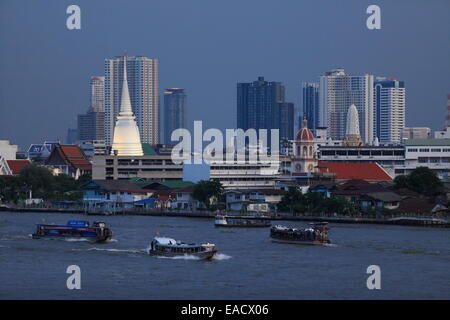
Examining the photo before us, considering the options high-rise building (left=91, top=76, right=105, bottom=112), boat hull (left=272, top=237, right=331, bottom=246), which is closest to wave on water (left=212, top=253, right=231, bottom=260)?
boat hull (left=272, top=237, right=331, bottom=246)

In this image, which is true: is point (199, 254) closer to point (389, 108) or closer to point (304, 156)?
point (304, 156)

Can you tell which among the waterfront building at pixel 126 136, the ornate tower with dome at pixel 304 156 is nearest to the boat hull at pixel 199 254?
the ornate tower with dome at pixel 304 156

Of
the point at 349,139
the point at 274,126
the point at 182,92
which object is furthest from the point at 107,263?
the point at 182,92

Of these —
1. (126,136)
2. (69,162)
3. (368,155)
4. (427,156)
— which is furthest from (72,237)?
(69,162)

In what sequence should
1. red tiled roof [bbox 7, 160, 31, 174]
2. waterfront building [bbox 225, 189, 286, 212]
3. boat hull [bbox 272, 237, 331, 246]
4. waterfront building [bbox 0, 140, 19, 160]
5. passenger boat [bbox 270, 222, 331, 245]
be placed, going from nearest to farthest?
boat hull [bbox 272, 237, 331, 246] → passenger boat [bbox 270, 222, 331, 245] → waterfront building [bbox 225, 189, 286, 212] → red tiled roof [bbox 7, 160, 31, 174] → waterfront building [bbox 0, 140, 19, 160]

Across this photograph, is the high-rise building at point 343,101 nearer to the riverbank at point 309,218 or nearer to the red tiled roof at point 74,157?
the red tiled roof at point 74,157

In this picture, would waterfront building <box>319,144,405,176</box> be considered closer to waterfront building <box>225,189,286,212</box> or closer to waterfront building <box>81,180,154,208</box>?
waterfront building <box>225,189,286,212</box>
